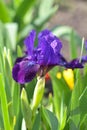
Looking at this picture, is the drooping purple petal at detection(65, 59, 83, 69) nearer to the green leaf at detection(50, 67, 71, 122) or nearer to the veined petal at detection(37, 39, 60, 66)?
the veined petal at detection(37, 39, 60, 66)

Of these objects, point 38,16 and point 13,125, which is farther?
point 38,16

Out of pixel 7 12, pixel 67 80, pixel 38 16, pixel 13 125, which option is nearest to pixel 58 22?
pixel 38 16

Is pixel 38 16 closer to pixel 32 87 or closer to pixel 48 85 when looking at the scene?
pixel 48 85

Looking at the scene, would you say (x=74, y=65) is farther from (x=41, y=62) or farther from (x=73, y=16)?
(x=73, y=16)

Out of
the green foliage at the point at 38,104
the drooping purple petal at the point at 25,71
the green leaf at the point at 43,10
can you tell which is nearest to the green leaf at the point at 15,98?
the green foliage at the point at 38,104

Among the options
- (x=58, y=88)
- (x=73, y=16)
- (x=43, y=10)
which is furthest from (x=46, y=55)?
(x=73, y=16)

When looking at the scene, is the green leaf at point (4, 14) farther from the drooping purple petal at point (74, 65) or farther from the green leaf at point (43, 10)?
the drooping purple petal at point (74, 65)
